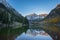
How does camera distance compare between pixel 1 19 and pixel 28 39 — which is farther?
pixel 1 19

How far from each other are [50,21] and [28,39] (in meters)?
1.82

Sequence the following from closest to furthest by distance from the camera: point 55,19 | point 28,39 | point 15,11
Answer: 1. point 28,39
2. point 15,11
3. point 55,19

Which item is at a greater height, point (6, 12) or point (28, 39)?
point (6, 12)

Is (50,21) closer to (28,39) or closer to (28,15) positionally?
(28,15)

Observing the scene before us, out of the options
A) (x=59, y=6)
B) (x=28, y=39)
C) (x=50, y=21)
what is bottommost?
(x=28, y=39)

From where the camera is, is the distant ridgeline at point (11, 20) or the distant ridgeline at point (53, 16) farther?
the distant ridgeline at point (53, 16)

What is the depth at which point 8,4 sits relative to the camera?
19.1 feet

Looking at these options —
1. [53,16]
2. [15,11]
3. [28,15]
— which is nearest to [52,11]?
[53,16]

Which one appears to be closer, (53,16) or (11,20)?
(11,20)

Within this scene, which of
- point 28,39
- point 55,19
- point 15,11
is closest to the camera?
point 28,39

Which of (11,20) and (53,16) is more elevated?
(53,16)

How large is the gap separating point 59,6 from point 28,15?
102 centimetres

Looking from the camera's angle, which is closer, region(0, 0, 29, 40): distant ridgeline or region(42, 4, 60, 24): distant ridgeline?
region(0, 0, 29, 40): distant ridgeline

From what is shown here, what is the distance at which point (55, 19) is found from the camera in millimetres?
6078
